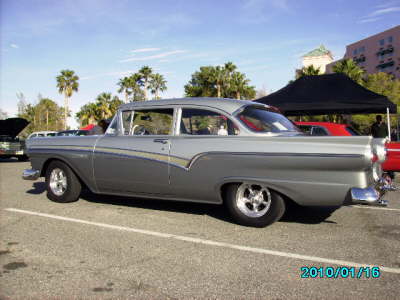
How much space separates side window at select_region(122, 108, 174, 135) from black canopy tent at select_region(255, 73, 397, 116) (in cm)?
778

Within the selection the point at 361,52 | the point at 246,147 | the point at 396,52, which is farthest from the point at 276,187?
the point at 361,52

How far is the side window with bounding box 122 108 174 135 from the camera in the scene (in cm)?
514

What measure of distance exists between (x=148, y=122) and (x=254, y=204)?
2023mm

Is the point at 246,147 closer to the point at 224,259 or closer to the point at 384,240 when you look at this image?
the point at 224,259

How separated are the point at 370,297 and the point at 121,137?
3909 millimetres

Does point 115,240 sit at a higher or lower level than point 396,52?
lower

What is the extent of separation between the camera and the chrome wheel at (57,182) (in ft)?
20.0

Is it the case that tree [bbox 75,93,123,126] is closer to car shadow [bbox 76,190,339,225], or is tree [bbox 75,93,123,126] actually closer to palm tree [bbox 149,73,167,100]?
palm tree [bbox 149,73,167,100]

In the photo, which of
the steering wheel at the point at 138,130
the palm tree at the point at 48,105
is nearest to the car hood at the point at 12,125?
the steering wheel at the point at 138,130

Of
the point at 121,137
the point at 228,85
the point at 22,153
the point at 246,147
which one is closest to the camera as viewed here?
the point at 246,147

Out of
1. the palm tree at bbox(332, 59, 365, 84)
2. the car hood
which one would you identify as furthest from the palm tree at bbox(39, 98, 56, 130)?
the car hood

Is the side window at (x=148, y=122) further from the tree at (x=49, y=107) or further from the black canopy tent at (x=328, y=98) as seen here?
the tree at (x=49, y=107)

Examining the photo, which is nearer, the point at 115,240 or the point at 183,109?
the point at 115,240

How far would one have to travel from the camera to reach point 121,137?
5.39 m
